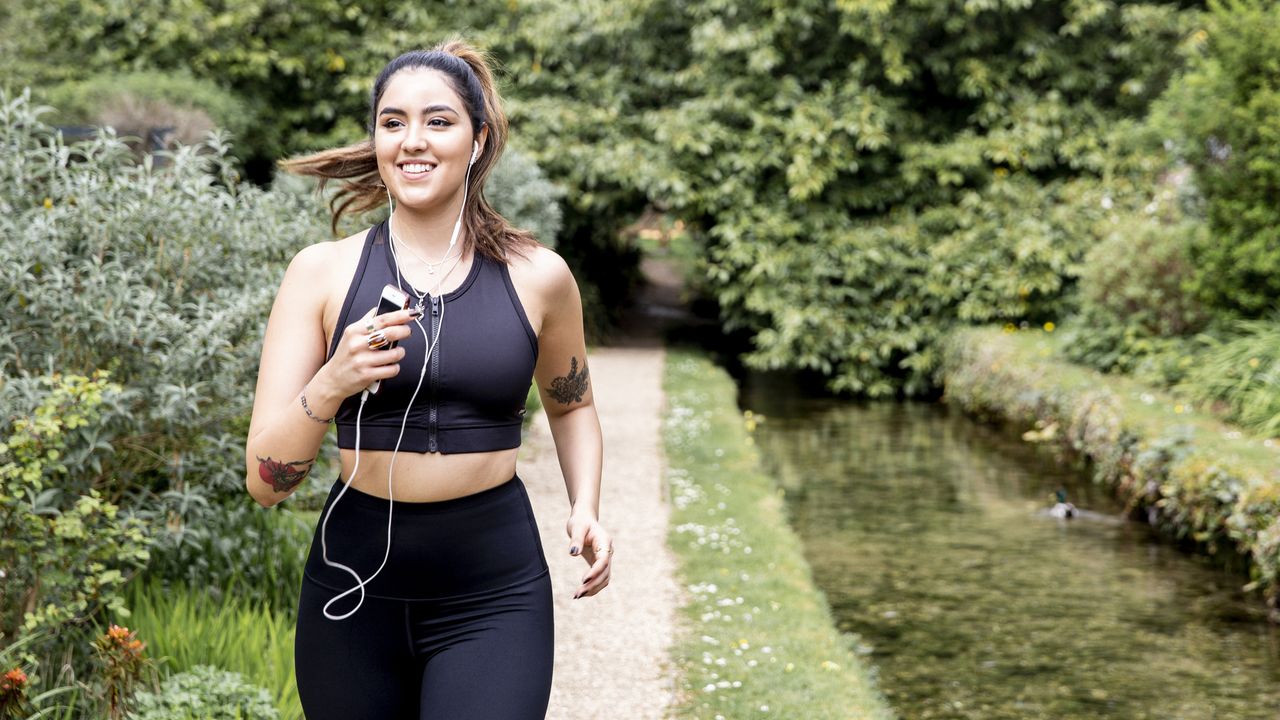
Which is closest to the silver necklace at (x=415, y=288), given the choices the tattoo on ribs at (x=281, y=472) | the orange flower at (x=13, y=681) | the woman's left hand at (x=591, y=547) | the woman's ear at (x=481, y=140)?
the woman's ear at (x=481, y=140)

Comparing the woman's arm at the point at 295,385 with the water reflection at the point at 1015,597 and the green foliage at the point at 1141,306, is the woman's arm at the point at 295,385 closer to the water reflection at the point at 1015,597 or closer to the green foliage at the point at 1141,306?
the water reflection at the point at 1015,597

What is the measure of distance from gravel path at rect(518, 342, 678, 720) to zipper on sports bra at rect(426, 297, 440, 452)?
8.78 ft

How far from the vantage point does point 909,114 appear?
16156 mm

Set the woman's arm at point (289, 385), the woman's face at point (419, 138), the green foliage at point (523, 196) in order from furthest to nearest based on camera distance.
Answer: the green foliage at point (523, 196) → the woman's face at point (419, 138) → the woman's arm at point (289, 385)

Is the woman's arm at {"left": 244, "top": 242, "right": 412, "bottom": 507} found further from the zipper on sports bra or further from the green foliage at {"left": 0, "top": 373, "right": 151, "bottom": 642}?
the green foliage at {"left": 0, "top": 373, "right": 151, "bottom": 642}

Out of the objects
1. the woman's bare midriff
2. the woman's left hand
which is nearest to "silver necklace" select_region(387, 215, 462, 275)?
the woman's bare midriff

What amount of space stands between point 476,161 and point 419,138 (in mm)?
195

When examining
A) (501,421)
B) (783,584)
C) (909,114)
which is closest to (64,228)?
(501,421)

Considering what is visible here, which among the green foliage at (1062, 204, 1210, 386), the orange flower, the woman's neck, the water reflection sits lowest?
the water reflection

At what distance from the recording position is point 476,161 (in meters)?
2.42

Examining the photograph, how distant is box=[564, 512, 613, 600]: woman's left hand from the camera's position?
2350mm

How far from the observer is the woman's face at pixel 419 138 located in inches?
88.6

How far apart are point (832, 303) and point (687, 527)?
28.1 feet

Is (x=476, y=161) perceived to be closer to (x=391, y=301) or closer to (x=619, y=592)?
(x=391, y=301)
